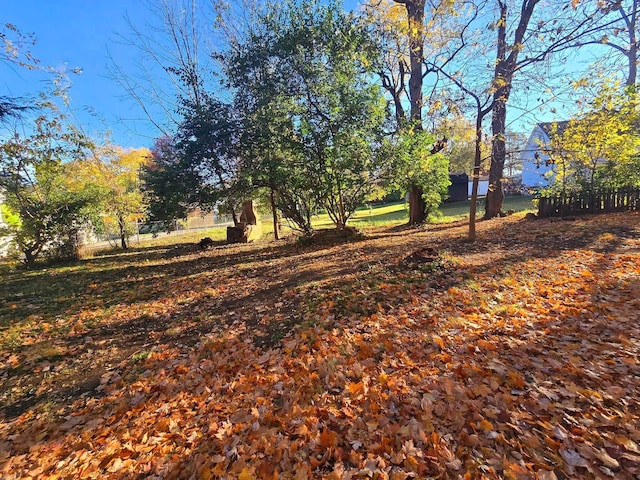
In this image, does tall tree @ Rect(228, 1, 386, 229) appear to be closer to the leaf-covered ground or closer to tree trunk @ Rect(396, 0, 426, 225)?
tree trunk @ Rect(396, 0, 426, 225)

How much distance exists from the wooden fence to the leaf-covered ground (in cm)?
460

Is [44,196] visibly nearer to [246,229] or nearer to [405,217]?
[246,229]

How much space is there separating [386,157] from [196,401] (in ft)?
29.0

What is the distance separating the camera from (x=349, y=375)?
9.77 feet

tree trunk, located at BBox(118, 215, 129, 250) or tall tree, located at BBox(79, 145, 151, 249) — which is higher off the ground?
tall tree, located at BBox(79, 145, 151, 249)

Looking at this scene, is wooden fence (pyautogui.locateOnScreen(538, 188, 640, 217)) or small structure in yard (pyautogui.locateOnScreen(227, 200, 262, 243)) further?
small structure in yard (pyautogui.locateOnScreen(227, 200, 262, 243))

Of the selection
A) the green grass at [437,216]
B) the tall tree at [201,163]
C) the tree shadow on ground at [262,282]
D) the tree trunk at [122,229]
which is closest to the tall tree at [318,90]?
the tall tree at [201,163]

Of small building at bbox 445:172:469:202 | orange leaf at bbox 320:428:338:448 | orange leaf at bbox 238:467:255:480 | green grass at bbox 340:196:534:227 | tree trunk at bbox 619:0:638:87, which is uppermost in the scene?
tree trunk at bbox 619:0:638:87

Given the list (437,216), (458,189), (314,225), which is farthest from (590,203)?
(458,189)

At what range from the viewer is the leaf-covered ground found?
6.55 ft

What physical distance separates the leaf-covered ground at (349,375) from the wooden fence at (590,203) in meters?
4.60

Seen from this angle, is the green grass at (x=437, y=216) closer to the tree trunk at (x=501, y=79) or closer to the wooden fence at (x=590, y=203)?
the tree trunk at (x=501, y=79)

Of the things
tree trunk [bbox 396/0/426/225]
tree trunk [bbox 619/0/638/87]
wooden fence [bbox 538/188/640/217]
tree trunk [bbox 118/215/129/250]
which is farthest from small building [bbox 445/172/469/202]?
tree trunk [bbox 118/215/129/250]

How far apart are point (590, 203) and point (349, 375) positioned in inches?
455
